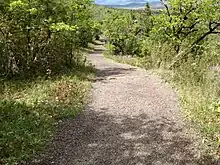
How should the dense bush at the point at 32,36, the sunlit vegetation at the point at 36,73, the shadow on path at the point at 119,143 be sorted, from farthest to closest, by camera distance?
the dense bush at the point at 32,36
the sunlit vegetation at the point at 36,73
the shadow on path at the point at 119,143

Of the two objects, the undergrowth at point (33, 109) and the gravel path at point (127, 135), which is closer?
the gravel path at point (127, 135)

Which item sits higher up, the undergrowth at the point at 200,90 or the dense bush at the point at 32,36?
the dense bush at the point at 32,36

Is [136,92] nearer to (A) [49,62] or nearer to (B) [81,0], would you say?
(A) [49,62]

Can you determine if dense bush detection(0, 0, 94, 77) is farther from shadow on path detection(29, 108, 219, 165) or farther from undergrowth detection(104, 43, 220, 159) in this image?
shadow on path detection(29, 108, 219, 165)

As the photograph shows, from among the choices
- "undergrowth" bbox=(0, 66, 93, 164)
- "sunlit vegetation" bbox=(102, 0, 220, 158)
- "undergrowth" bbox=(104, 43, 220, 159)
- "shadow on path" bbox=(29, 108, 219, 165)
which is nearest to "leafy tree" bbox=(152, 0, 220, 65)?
"sunlit vegetation" bbox=(102, 0, 220, 158)

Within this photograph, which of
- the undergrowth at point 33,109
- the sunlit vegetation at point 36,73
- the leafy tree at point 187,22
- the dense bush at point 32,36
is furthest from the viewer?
the leafy tree at point 187,22

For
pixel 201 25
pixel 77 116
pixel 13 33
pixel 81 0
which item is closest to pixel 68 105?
pixel 77 116

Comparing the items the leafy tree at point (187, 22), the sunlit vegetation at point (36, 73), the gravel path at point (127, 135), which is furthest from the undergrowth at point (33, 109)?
the leafy tree at point (187, 22)

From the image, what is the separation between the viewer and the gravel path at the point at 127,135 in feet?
17.1

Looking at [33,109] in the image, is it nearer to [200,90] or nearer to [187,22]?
[200,90]

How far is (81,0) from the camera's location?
46.5 feet

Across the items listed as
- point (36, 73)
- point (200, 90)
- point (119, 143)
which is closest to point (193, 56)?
point (200, 90)

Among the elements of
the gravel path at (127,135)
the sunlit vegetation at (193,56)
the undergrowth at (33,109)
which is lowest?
the gravel path at (127,135)

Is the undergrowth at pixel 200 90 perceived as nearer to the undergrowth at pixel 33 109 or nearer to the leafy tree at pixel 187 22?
the leafy tree at pixel 187 22
